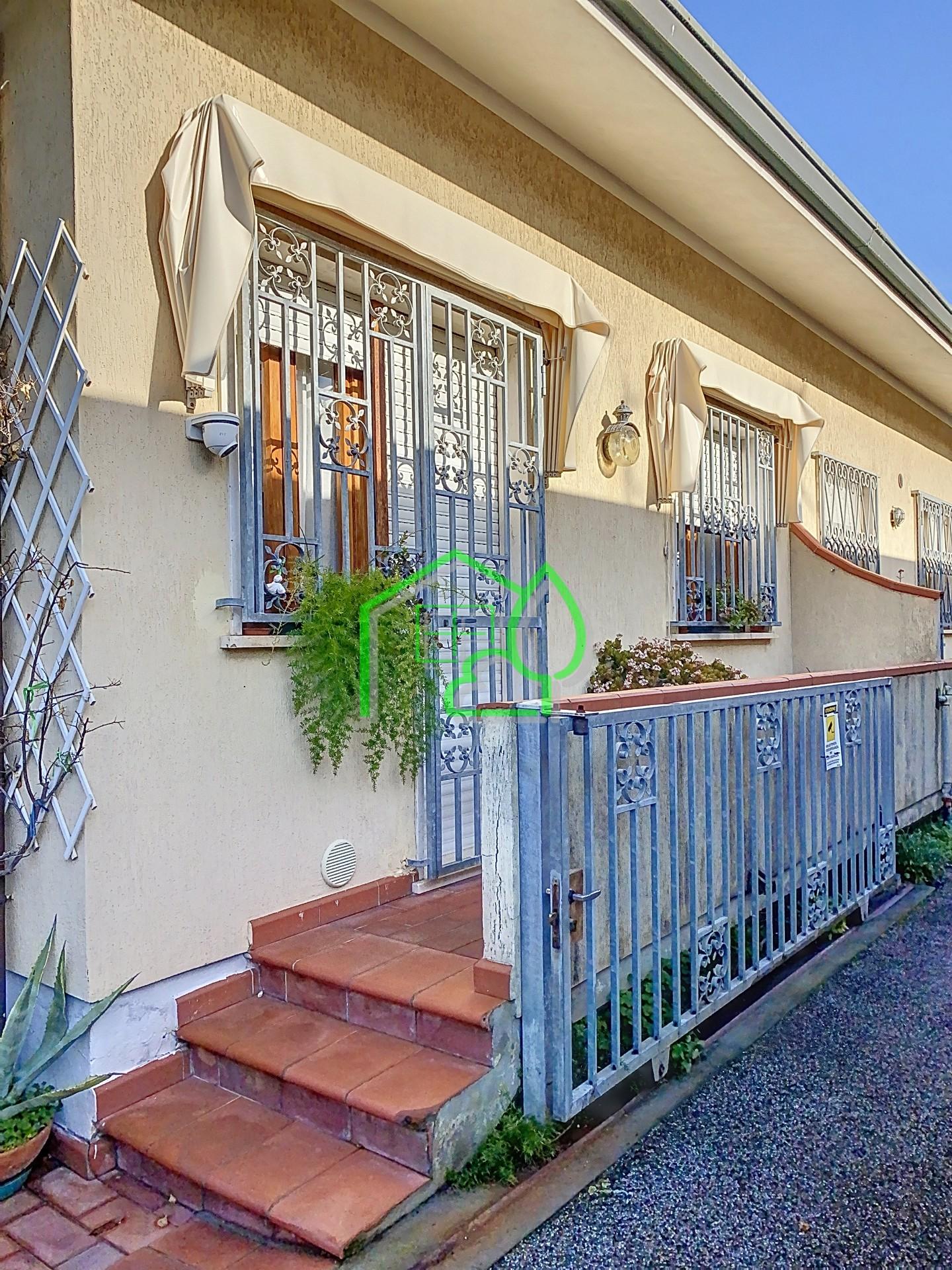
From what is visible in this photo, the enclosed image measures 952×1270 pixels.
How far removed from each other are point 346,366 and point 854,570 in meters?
4.83

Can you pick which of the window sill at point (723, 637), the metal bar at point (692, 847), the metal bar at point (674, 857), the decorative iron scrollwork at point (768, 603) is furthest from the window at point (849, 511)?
the metal bar at point (674, 857)

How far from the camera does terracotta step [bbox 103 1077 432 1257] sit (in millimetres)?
2469

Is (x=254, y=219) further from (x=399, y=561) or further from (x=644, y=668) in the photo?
(x=644, y=668)

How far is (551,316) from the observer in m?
5.12

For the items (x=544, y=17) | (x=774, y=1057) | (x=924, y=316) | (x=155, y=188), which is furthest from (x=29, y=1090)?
(x=924, y=316)

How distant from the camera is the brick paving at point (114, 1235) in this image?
2463 millimetres

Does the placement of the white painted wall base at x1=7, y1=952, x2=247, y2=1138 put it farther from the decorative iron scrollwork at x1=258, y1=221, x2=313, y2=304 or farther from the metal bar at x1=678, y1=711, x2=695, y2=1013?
the decorative iron scrollwork at x1=258, y1=221, x2=313, y2=304

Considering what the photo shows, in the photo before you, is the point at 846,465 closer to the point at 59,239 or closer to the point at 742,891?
the point at 742,891

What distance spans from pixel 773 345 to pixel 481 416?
13.1 feet

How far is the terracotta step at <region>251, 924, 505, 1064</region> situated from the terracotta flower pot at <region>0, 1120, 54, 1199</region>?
0.91 m

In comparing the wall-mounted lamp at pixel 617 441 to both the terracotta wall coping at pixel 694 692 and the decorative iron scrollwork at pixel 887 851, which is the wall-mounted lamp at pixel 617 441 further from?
the decorative iron scrollwork at pixel 887 851

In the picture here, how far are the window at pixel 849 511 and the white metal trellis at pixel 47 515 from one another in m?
7.19

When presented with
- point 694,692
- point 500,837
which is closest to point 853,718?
point 694,692

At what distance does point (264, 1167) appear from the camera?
268 cm
